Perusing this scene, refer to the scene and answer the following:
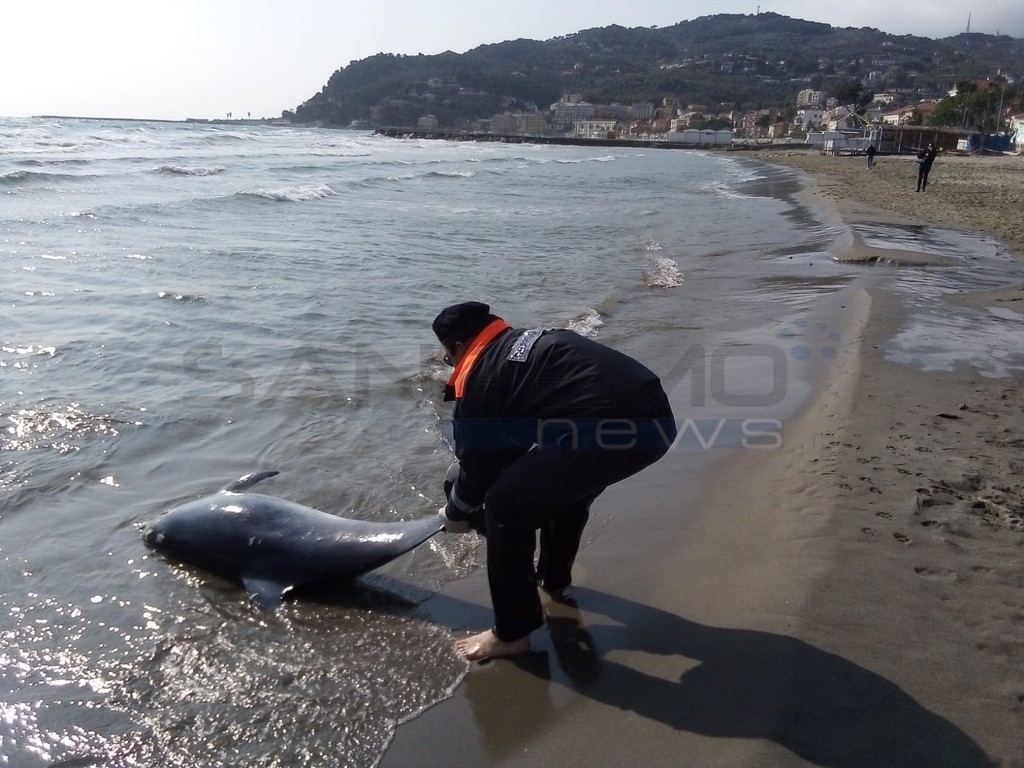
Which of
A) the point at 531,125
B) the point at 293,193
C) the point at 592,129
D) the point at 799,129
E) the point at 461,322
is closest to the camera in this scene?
the point at 461,322

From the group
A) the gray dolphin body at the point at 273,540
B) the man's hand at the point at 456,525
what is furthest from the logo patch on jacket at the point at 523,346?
the gray dolphin body at the point at 273,540

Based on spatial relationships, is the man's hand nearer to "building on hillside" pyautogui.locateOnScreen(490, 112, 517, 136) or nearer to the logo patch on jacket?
the logo patch on jacket

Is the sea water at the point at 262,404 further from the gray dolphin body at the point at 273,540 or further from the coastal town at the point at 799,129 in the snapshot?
the coastal town at the point at 799,129

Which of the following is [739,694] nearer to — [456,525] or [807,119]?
[456,525]

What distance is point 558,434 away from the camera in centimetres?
342

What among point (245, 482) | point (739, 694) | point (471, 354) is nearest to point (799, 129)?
point (245, 482)

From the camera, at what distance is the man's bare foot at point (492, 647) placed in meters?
3.81

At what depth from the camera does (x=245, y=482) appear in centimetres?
541

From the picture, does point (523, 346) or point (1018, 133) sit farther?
point (1018, 133)

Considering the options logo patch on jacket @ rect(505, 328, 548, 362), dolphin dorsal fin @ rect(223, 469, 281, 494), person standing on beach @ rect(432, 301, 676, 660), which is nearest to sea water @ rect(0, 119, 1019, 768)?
dolphin dorsal fin @ rect(223, 469, 281, 494)

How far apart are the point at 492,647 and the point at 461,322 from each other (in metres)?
1.54

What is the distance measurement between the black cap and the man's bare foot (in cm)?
142

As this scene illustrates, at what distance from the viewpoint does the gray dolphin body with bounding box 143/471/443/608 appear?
14.7 ft

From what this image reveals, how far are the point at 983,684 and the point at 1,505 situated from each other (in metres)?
5.82
